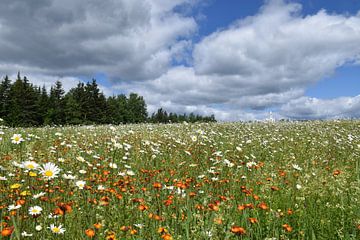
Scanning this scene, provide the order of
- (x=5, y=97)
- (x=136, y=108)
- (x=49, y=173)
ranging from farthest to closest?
(x=136, y=108), (x=5, y=97), (x=49, y=173)

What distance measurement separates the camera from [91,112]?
58.9 metres

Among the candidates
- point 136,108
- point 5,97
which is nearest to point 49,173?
point 5,97

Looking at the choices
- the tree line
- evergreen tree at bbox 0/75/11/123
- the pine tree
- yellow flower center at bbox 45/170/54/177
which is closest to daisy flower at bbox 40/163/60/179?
yellow flower center at bbox 45/170/54/177

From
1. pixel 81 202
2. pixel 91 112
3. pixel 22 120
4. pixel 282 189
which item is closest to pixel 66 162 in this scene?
pixel 81 202

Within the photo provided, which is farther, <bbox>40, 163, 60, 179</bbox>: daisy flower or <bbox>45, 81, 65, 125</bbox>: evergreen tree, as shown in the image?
<bbox>45, 81, 65, 125</bbox>: evergreen tree

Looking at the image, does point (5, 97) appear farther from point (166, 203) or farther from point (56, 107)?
point (166, 203)

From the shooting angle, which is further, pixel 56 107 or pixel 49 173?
pixel 56 107

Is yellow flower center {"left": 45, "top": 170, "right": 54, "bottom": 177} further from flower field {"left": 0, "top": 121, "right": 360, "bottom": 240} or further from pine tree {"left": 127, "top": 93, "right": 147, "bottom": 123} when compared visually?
pine tree {"left": 127, "top": 93, "right": 147, "bottom": 123}

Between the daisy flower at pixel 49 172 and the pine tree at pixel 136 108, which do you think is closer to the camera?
the daisy flower at pixel 49 172

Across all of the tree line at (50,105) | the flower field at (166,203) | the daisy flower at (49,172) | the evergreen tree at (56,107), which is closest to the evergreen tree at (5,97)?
the tree line at (50,105)

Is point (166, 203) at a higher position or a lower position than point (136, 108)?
lower

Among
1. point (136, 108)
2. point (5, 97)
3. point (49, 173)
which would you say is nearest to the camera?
point (49, 173)

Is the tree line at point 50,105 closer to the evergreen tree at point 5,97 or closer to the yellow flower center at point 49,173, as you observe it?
the evergreen tree at point 5,97

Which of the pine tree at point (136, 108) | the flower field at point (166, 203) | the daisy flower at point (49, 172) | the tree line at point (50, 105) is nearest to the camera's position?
the flower field at point (166, 203)
